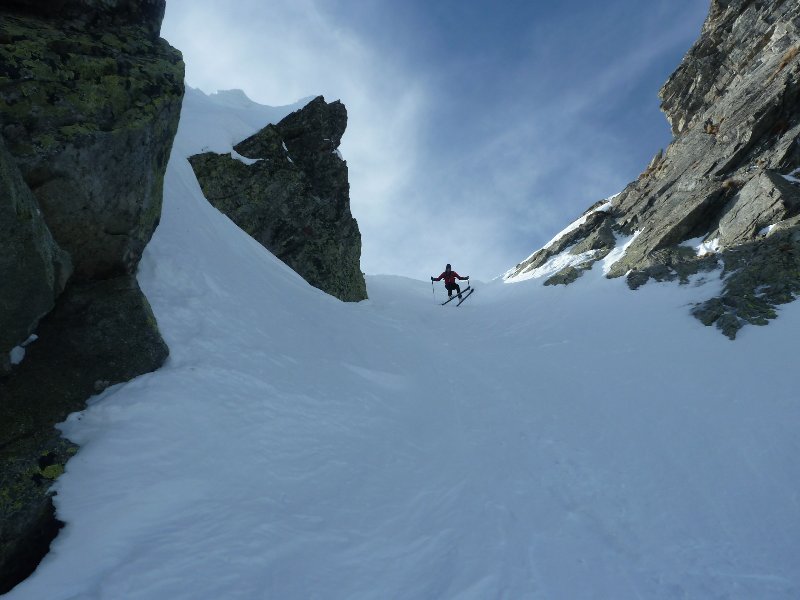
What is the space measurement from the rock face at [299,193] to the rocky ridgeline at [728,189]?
1281 centimetres

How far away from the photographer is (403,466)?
7664mm

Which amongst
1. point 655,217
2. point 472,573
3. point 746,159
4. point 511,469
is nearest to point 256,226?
point 511,469

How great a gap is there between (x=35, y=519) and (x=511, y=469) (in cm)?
681

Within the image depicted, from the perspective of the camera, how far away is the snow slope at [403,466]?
16.4 feet

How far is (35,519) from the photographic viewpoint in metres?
4.97

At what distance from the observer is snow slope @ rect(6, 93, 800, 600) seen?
4.98m

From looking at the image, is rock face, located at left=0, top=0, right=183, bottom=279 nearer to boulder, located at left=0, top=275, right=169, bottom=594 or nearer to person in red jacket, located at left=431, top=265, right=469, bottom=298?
boulder, located at left=0, top=275, right=169, bottom=594

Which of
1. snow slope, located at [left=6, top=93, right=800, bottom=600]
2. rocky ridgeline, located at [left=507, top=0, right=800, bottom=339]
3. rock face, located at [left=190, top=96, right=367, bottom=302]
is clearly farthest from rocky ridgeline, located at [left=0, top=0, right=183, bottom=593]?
rocky ridgeline, located at [left=507, top=0, right=800, bottom=339]

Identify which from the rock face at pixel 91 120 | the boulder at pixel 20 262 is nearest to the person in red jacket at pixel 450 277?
the rock face at pixel 91 120

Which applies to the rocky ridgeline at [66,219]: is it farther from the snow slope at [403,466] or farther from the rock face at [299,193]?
the rock face at [299,193]

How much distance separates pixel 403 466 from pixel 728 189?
72.8ft

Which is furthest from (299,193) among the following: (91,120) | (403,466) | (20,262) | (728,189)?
(728,189)

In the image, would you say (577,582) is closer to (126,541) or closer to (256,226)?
(126,541)

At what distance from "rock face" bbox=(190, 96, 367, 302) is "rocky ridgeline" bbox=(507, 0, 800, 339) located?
12.8m
